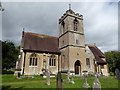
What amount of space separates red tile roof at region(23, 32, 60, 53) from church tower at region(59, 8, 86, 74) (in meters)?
2.55

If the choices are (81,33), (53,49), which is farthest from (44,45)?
(81,33)

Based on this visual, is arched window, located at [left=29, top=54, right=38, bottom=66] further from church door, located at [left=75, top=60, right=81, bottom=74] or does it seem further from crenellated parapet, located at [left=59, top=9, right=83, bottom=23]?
crenellated parapet, located at [left=59, top=9, right=83, bottom=23]

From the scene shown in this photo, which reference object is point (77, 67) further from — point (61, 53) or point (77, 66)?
point (61, 53)

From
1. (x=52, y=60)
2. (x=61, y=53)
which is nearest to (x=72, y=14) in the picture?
(x=61, y=53)

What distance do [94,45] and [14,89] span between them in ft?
103

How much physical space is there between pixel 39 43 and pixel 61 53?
6.23 meters

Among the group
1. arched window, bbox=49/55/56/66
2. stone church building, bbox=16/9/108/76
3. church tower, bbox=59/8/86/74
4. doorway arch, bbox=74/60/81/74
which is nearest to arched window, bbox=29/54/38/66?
stone church building, bbox=16/9/108/76

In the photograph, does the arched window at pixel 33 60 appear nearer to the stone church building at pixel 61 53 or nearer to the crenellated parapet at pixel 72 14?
the stone church building at pixel 61 53

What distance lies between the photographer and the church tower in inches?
823

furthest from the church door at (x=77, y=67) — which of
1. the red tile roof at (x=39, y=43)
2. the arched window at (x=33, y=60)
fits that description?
the arched window at (x=33, y=60)

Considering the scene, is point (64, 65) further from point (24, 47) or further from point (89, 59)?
point (24, 47)

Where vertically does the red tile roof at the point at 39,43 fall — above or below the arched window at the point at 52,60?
above

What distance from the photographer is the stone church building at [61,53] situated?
20109 millimetres

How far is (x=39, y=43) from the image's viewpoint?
2362cm
